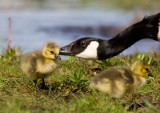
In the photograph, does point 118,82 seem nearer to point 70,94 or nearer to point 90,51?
point 70,94

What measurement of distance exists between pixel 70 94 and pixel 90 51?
1.25 meters

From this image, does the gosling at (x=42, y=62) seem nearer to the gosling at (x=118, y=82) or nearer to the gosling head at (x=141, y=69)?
the gosling at (x=118, y=82)

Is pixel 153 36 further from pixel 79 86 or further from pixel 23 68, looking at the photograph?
pixel 23 68

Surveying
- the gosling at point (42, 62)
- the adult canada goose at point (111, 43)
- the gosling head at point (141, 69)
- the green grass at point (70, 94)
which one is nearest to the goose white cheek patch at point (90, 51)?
the adult canada goose at point (111, 43)

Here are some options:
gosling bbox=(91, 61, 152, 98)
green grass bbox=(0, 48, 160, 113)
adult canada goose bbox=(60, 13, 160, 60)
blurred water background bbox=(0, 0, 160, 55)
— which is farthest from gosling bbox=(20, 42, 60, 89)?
blurred water background bbox=(0, 0, 160, 55)

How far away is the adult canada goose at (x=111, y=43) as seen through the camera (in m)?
8.09

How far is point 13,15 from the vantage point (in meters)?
21.5

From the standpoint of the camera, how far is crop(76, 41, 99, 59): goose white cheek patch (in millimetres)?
8086

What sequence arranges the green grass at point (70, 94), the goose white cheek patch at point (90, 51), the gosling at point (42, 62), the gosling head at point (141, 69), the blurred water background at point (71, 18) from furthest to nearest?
the blurred water background at point (71, 18), the goose white cheek patch at point (90, 51), the gosling at point (42, 62), the gosling head at point (141, 69), the green grass at point (70, 94)

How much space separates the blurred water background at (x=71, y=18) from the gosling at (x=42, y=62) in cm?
610

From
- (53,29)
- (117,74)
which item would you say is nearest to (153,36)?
(117,74)

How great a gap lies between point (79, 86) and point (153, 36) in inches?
70.1

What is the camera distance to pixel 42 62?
21.9 ft

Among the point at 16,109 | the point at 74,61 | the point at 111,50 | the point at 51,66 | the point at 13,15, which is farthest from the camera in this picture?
the point at 13,15
